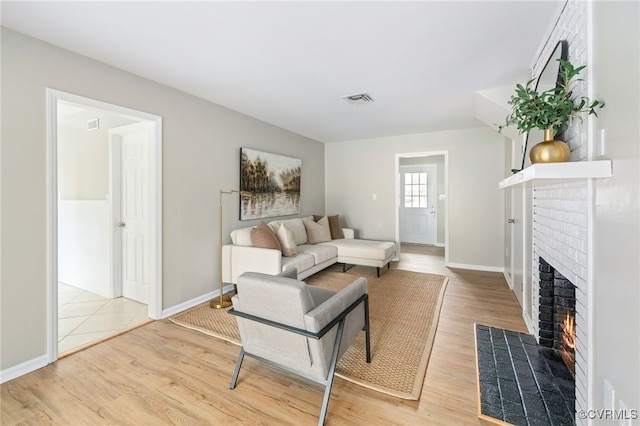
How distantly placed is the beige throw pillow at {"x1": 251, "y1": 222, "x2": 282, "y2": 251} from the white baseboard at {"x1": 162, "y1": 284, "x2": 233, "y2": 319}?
2.50 feet

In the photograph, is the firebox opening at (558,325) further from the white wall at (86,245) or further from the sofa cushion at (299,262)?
the white wall at (86,245)

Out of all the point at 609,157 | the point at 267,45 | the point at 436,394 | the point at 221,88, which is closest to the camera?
the point at 609,157

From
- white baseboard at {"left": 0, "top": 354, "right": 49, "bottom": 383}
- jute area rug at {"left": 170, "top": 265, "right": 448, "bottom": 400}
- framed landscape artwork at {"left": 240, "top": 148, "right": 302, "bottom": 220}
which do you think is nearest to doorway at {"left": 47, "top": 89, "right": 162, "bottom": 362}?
white baseboard at {"left": 0, "top": 354, "right": 49, "bottom": 383}

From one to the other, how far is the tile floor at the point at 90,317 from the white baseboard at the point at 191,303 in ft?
0.64

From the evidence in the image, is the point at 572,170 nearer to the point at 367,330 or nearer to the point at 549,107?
the point at 549,107

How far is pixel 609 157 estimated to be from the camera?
120 centimetres

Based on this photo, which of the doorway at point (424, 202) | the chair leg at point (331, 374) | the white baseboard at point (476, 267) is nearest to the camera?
the chair leg at point (331, 374)

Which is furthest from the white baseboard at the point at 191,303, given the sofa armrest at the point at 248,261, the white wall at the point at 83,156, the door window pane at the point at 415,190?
the door window pane at the point at 415,190

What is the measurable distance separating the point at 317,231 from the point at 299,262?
4.16ft

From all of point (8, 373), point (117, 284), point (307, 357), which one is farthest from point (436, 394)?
point (117, 284)

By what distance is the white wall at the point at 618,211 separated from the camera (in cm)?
101

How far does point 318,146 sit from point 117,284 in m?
4.19

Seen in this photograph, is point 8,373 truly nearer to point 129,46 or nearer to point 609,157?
point 129,46

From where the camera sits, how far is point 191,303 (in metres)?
3.17
